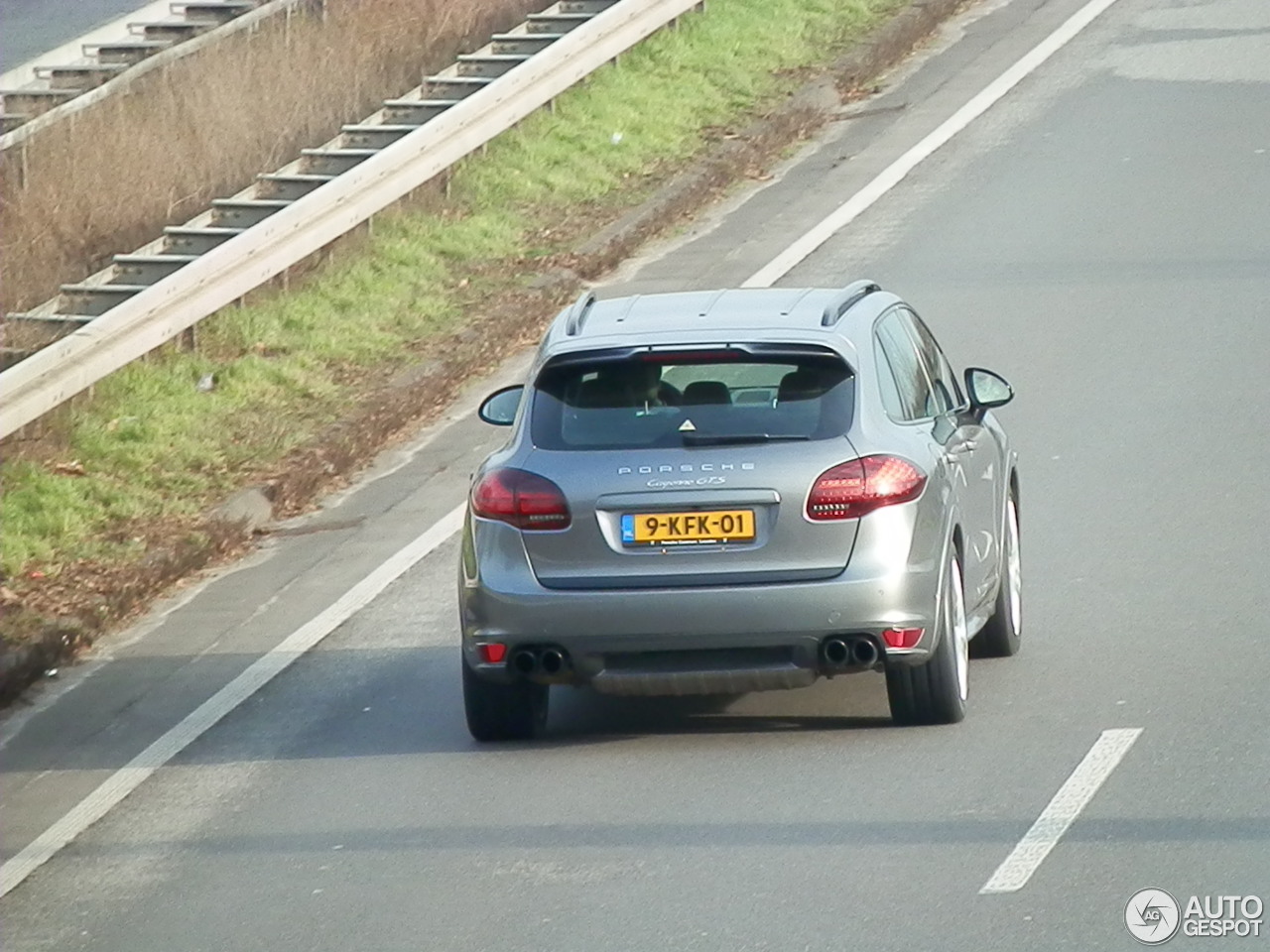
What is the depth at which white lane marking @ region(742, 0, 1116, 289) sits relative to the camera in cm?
1784

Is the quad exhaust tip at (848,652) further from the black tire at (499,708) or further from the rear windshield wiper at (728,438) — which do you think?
the black tire at (499,708)

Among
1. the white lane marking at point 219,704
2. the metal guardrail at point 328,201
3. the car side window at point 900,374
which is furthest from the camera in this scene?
the metal guardrail at point 328,201

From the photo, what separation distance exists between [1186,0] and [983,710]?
663 inches

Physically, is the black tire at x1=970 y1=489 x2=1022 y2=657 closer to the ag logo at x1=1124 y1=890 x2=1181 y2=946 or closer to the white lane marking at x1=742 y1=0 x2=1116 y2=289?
the ag logo at x1=1124 y1=890 x2=1181 y2=946

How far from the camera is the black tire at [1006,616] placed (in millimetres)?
10812

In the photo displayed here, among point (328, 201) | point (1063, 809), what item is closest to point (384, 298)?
point (328, 201)

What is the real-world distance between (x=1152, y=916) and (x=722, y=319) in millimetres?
3221

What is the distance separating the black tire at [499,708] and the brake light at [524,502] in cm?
63

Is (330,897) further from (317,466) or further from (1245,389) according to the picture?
(1245,389)

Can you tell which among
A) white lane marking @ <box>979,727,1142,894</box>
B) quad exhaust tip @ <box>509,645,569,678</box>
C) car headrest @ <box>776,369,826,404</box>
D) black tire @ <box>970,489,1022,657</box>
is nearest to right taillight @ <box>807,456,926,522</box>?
car headrest @ <box>776,369,826,404</box>

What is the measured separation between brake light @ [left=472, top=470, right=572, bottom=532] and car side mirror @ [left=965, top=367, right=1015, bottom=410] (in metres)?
2.13

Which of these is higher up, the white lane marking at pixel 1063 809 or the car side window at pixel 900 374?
the car side window at pixel 900 374

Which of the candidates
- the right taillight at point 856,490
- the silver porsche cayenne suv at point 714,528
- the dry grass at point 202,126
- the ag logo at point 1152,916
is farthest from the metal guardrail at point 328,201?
the ag logo at point 1152,916

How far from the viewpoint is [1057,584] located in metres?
11.9
